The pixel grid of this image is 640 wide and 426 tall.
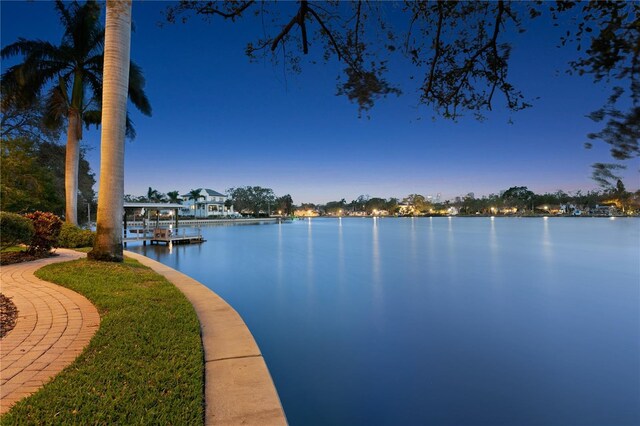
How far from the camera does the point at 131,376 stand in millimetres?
3104

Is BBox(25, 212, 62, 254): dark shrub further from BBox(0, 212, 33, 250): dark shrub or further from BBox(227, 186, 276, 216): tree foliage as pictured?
BBox(227, 186, 276, 216): tree foliage

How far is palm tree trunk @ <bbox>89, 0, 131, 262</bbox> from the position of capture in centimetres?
870

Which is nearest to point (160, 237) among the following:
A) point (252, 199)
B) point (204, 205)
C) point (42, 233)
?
point (42, 233)

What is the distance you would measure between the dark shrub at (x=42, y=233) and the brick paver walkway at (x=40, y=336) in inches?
Answer: 198

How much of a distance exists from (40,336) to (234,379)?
2.68 m


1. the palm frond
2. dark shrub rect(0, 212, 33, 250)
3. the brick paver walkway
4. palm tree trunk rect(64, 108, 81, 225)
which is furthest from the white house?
the brick paver walkway

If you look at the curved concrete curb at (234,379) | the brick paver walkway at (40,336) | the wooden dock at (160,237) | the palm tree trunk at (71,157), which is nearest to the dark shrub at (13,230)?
the brick paver walkway at (40,336)

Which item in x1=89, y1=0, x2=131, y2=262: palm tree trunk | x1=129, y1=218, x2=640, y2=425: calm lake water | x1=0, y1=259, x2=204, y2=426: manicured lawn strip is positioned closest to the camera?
x1=0, y1=259, x2=204, y2=426: manicured lawn strip

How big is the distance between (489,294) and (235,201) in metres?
98.1

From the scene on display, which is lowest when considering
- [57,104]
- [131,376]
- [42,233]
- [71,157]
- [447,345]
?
[447,345]

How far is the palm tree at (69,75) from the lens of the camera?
14.3m

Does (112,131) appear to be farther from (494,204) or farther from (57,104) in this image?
(494,204)

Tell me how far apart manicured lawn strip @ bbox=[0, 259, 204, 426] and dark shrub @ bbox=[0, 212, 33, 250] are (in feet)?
20.3

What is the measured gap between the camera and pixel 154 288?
6820 mm
